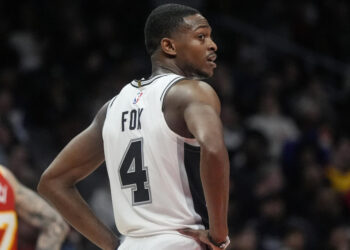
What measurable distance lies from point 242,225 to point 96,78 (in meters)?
2.88

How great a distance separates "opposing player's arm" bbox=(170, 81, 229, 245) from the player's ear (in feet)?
1.23

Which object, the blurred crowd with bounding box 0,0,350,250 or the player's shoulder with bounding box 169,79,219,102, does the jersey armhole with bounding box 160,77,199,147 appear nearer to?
the player's shoulder with bounding box 169,79,219,102

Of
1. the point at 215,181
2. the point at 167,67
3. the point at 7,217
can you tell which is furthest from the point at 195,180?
the point at 7,217

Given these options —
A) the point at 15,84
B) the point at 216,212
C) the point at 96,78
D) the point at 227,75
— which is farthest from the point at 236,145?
the point at 216,212

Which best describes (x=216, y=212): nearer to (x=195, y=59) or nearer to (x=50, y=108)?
(x=195, y=59)

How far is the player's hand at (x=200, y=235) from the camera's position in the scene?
4078 millimetres

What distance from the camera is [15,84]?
35.3 feet

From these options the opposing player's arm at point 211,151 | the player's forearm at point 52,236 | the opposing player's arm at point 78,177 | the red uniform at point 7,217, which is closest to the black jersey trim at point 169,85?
the opposing player's arm at point 211,151

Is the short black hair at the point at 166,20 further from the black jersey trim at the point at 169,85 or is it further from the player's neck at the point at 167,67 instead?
the black jersey trim at the point at 169,85

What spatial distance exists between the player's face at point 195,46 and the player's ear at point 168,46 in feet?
0.07

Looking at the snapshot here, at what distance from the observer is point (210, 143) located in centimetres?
386

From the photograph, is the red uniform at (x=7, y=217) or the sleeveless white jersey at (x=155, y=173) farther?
the red uniform at (x=7, y=217)

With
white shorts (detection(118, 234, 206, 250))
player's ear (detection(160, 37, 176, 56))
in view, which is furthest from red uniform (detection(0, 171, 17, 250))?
player's ear (detection(160, 37, 176, 56))

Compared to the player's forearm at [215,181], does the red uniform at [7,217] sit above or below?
below
